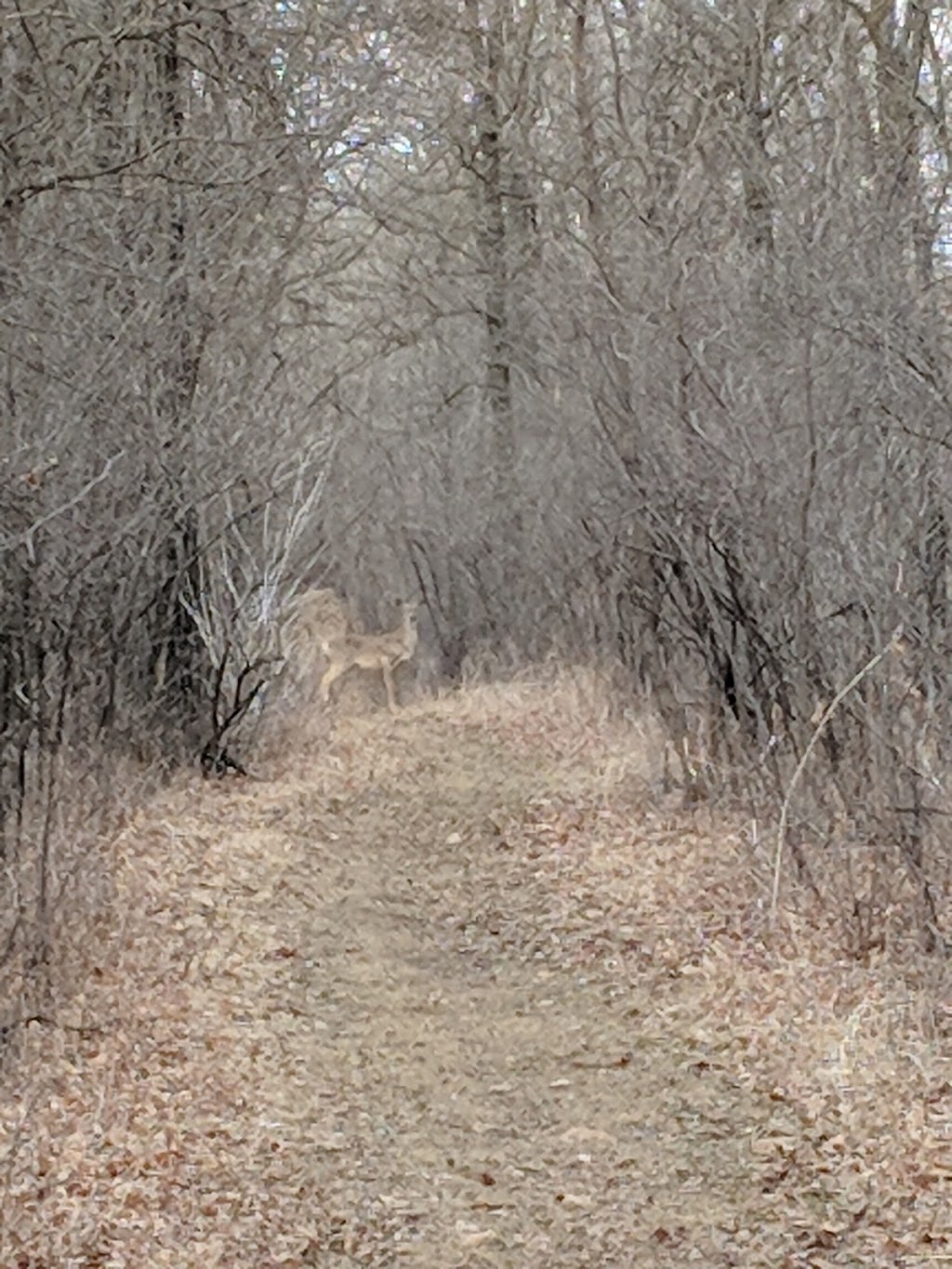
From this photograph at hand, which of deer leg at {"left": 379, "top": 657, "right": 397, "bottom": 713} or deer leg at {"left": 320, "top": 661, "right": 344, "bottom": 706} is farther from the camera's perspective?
deer leg at {"left": 379, "top": 657, "right": 397, "bottom": 713}

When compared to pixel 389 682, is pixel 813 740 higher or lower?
higher

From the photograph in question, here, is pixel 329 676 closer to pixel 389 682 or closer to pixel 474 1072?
pixel 389 682

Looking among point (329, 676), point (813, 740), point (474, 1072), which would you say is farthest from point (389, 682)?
point (474, 1072)

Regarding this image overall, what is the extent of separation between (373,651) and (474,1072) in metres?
11.2

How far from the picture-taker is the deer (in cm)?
1720

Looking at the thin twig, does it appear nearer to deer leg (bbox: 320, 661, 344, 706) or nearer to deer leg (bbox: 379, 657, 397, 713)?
deer leg (bbox: 320, 661, 344, 706)

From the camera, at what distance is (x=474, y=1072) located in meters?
6.64

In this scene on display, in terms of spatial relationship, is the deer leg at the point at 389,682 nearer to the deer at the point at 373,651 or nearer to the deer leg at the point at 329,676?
the deer at the point at 373,651

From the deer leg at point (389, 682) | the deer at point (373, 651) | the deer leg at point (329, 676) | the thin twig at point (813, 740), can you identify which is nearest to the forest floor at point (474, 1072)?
the thin twig at point (813, 740)

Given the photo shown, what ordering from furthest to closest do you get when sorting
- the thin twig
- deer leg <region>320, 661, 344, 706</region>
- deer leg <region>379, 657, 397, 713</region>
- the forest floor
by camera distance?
1. deer leg <region>379, 657, 397, 713</region>
2. deer leg <region>320, 661, 344, 706</region>
3. the thin twig
4. the forest floor

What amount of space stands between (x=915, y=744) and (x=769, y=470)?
6.61 ft

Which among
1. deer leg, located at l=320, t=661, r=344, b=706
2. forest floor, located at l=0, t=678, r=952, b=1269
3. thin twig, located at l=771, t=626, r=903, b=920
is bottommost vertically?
forest floor, located at l=0, t=678, r=952, b=1269

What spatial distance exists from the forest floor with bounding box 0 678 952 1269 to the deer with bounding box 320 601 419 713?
704 cm

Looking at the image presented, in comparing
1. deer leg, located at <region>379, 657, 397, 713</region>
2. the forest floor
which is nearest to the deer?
deer leg, located at <region>379, 657, 397, 713</region>
